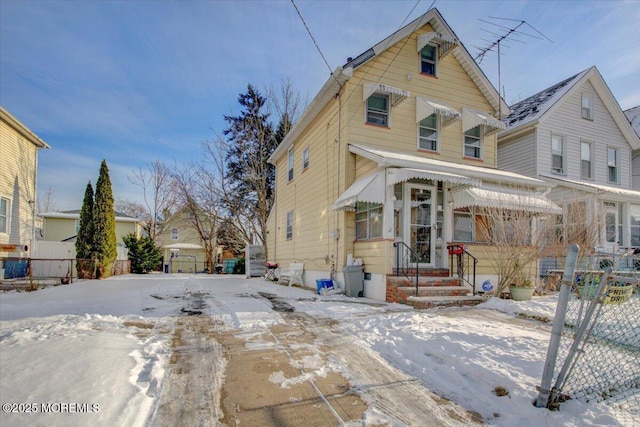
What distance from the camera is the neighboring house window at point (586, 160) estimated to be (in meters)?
16.6

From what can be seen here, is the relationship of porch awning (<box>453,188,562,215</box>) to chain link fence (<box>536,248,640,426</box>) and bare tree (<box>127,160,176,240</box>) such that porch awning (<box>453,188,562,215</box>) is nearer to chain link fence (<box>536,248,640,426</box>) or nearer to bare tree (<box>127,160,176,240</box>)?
chain link fence (<box>536,248,640,426</box>)

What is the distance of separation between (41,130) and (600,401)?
83.5 feet

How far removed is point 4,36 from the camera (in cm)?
1093

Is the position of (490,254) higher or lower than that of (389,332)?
higher

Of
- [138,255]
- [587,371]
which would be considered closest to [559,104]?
[587,371]

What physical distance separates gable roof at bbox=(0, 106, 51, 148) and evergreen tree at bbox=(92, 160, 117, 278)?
4303 millimetres

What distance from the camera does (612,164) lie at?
1744 centimetres

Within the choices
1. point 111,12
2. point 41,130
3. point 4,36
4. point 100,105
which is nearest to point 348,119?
point 111,12

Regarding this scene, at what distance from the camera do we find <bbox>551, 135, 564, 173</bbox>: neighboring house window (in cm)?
1595

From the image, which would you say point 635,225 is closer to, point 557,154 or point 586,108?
point 557,154

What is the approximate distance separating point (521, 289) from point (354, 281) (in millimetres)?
4298

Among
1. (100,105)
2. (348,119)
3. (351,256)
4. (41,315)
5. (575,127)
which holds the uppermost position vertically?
(100,105)

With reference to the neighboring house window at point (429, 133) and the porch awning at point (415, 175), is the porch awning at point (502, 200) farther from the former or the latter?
the neighboring house window at point (429, 133)

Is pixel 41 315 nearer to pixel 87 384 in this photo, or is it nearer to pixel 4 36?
pixel 87 384
